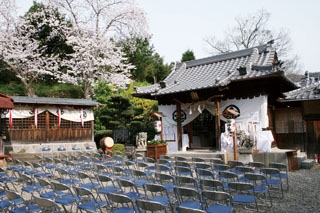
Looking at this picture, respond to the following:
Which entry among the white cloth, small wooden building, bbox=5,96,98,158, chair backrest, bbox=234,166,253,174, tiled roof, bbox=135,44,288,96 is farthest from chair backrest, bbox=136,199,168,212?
small wooden building, bbox=5,96,98,158

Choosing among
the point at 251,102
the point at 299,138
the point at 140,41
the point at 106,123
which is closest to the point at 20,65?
the point at 106,123

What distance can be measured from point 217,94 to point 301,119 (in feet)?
12.6

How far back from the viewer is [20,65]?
64.1 ft

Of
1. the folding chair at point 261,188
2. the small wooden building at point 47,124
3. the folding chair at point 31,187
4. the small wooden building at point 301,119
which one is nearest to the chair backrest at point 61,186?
the folding chair at point 31,187

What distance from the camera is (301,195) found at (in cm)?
568

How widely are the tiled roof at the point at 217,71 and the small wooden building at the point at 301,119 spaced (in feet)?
5.85

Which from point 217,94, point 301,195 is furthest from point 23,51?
point 301,195

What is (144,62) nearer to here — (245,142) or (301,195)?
(245,142)

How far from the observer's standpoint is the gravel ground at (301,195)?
4805 mm

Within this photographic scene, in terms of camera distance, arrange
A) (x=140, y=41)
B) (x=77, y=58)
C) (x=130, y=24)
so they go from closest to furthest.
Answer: (x=77, y=58)
(x=130, y=24)
(x=140, y=41)

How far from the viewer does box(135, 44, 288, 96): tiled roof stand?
11039 millimetres

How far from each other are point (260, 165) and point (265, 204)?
1.29m

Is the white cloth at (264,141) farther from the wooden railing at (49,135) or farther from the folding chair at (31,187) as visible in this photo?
the wooden railing at (49,135)

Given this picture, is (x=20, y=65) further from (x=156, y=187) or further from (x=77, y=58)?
(x=156, y=187)
